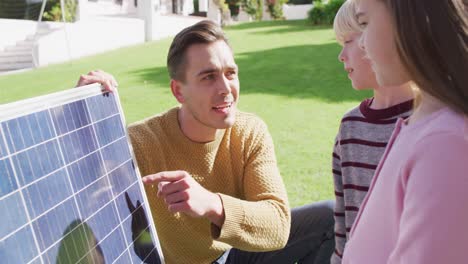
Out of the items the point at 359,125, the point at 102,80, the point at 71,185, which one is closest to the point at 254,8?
the point at 359,125

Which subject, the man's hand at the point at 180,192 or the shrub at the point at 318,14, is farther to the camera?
the shrub at the point at 318,14

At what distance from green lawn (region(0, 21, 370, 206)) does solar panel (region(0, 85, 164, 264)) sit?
3.41 m

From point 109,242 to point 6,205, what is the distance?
488mm

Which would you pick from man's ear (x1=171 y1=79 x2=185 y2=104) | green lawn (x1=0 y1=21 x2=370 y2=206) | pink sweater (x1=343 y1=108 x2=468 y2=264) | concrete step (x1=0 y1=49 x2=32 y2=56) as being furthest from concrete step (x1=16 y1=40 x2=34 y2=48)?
pink sweater (x1=343 y1=108 x2=468 y2=264)

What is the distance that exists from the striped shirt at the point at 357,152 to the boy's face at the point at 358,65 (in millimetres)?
152

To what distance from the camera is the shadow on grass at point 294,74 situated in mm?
11180

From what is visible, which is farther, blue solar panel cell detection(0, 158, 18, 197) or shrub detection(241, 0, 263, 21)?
shrub detection(241, 0, 263, 21)

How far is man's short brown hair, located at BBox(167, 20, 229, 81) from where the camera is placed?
8.38ft

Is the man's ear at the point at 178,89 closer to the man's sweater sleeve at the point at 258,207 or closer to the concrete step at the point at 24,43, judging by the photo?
the man's sweater sleeve at the point at 258,207

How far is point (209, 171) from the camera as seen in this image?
8.50 ft

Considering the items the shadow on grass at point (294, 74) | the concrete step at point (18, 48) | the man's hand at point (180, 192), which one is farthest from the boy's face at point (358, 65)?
the concrete step at point (18, 48)

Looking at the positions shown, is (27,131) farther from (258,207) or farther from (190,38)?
(190,38)

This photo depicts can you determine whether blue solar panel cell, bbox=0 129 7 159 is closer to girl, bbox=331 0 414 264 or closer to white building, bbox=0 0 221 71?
girl, bbox=331 0 414 264

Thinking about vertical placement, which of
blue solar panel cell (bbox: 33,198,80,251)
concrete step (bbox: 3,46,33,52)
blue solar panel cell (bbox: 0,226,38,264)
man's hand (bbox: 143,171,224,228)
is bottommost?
concrete step (bbox: 3,46,33,52)
